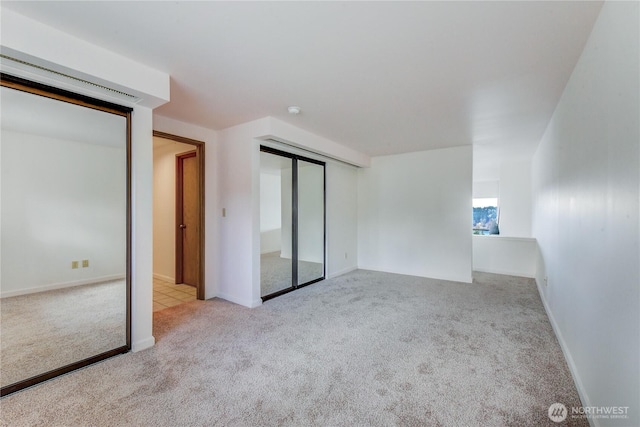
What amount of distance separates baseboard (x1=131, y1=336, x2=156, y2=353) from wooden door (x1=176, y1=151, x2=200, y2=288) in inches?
69.6

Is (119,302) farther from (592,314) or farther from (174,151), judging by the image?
(592,314)

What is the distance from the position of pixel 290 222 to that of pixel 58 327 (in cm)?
271

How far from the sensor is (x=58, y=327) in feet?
7.20

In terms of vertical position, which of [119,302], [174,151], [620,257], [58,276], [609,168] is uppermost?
[174,151]

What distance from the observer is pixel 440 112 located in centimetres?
309

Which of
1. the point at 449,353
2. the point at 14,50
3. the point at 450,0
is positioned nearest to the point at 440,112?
the point at 450,0

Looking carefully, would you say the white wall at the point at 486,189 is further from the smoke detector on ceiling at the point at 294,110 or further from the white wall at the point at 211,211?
the white wall at the point at 211,211

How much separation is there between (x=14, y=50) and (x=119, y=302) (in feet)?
6.14

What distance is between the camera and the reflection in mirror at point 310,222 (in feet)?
14.4

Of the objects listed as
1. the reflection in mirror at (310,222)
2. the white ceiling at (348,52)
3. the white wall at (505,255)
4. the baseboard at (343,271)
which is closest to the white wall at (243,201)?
the white ceiling at (348,52)

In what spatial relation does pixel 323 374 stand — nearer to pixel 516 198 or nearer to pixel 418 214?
pixel 418 214

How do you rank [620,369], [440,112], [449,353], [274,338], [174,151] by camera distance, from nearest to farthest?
[620,369] → [449,353] → [274,338] → [440,112] → [174,151]

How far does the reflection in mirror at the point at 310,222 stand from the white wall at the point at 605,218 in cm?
315

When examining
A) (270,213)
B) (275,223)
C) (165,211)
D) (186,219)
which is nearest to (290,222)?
(275,223)
